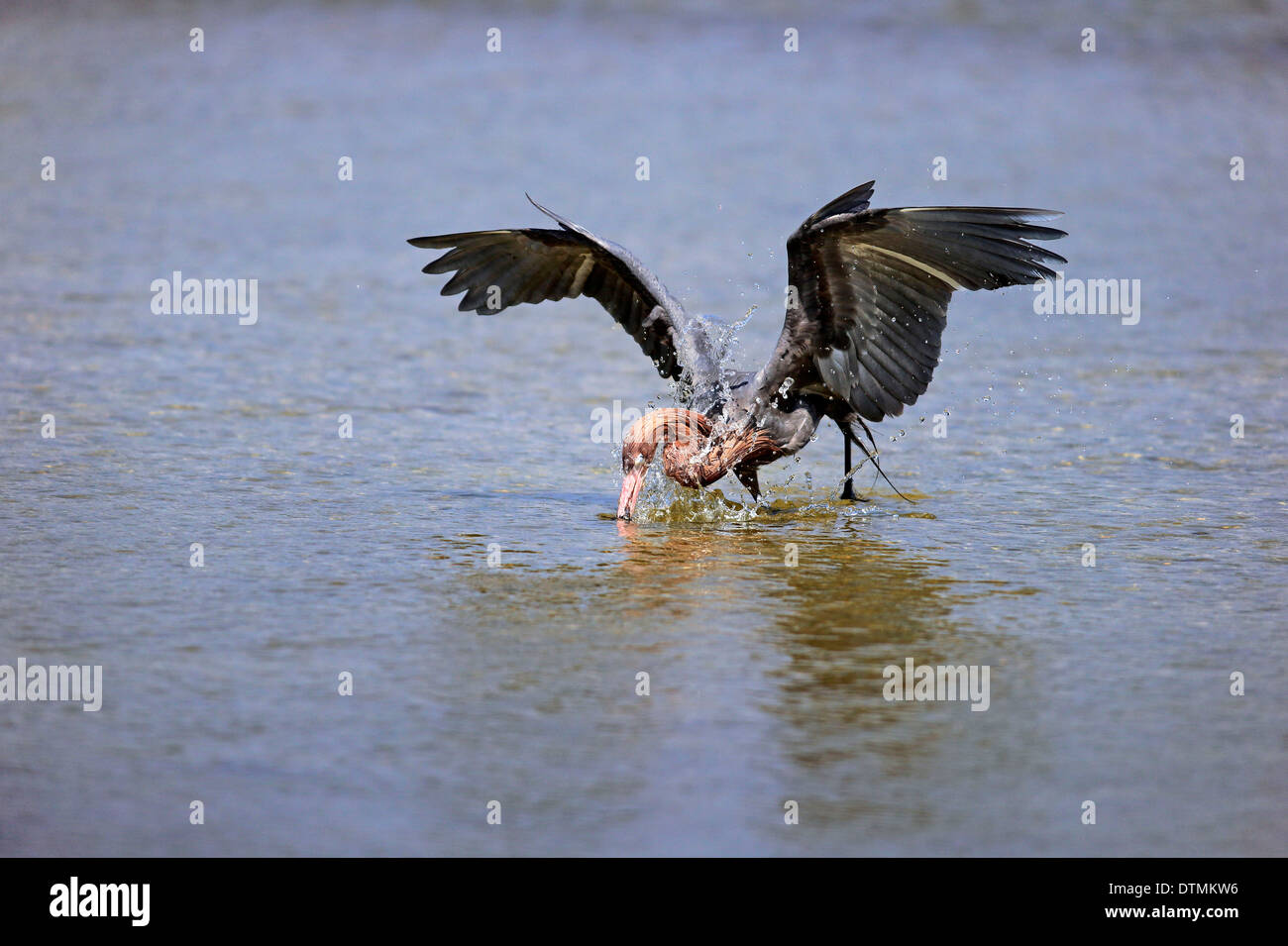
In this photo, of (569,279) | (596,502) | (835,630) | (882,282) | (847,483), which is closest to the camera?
(835,630)

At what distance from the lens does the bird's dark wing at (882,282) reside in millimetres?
7918

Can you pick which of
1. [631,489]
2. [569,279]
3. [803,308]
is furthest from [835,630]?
[569,279]

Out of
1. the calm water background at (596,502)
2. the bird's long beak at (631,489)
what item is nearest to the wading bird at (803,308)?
the bird's long beak at (631,489)

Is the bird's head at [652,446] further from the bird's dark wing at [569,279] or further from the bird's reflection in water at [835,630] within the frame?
the bird's dark wing at [569,279]

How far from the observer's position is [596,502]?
29.4ft

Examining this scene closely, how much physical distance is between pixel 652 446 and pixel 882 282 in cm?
136

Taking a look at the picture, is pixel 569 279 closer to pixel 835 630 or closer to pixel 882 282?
pixel 882 282

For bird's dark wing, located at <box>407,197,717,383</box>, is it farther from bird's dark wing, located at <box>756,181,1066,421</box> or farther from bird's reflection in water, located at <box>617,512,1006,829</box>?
bird's reflection in water, located at <box>617,512,1006,829</box>

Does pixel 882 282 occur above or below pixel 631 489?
above

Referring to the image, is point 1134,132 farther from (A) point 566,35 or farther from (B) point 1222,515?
(B) point 1222,515

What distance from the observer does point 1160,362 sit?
1173 cm

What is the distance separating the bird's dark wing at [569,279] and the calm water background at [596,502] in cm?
83

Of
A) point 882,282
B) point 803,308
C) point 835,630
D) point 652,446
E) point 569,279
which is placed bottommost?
point 835,630

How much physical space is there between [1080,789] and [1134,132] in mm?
15084
